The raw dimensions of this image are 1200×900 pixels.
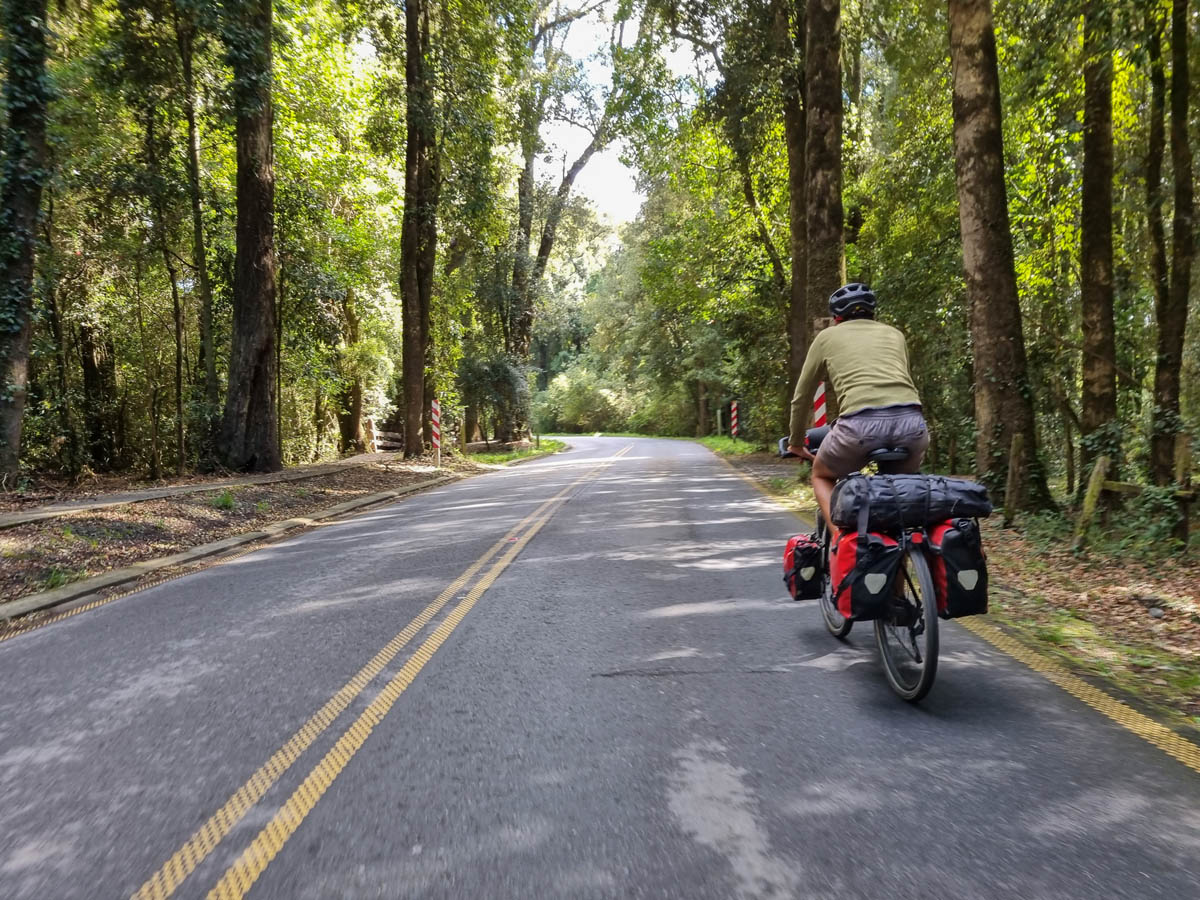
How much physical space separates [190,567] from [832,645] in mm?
6569

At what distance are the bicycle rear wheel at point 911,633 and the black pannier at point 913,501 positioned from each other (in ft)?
0.58

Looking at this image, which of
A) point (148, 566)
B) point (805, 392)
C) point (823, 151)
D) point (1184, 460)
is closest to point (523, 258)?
point (823, 151)

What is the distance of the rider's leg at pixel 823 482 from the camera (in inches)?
179

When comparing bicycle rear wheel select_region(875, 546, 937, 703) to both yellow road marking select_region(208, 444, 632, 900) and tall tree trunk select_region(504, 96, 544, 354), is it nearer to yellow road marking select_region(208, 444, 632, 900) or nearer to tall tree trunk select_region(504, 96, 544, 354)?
yellow road marking select_region(208, 444, 632, 900)

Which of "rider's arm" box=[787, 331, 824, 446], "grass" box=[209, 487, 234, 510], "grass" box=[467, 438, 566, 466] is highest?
"rider's arm" box=[787, 331, 824, 446]

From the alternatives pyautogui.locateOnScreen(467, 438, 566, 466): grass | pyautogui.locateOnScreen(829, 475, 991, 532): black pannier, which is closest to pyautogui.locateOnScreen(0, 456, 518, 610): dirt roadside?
pyautogui.locateOnScreen(829, 475, 991, 532): black pannier

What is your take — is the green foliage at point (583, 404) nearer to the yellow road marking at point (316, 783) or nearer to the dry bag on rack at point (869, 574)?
the yellow road marking at point (316, 783)

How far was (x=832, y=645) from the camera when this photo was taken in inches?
194

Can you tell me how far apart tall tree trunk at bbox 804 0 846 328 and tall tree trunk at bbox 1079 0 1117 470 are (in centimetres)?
428

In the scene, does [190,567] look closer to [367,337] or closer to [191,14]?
[191,14]

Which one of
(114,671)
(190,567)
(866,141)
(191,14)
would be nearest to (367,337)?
(191,14)

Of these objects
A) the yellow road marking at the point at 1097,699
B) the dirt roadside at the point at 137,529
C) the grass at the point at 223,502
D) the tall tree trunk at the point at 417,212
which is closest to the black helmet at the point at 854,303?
the yellow road marking at the point at 1097,699

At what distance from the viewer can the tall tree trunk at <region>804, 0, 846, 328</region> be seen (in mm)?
13258

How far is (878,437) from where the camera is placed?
4281 millimetres
